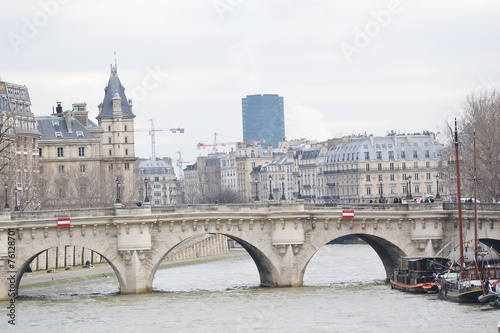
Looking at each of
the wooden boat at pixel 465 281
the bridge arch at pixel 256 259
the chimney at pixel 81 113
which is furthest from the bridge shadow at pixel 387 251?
the chimney at pixel 81 113

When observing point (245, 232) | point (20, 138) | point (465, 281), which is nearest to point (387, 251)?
point (245, 232)

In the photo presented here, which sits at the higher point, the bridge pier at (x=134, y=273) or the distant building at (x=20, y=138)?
the distant building at (x=20, y=138)

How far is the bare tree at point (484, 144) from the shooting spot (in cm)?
10400

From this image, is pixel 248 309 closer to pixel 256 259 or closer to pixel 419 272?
pixel 419 272

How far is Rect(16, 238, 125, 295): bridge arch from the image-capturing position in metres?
73.7

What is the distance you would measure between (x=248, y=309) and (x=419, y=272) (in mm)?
11462

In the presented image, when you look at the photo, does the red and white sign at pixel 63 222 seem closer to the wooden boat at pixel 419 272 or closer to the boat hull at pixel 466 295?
the wooden boat at pixel 419 272

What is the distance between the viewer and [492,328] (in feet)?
200

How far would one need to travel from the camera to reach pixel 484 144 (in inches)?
4141

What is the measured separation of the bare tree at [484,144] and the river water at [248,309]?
19.3m

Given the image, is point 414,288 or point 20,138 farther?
point 20,138

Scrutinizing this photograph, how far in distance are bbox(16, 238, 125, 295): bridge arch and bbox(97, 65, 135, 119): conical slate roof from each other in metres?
98.9

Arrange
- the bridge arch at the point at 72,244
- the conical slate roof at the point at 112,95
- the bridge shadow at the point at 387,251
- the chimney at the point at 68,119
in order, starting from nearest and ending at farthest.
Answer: the bridge arch at the point at 72,244 < the bridge shadow at the point at 387,251 < the chimney at the point at 68,119 < the conical slate roof at the point at 112,95

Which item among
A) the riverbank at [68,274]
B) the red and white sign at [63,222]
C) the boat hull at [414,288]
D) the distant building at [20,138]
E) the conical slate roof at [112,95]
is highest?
the conical slate roof at [112,95]
